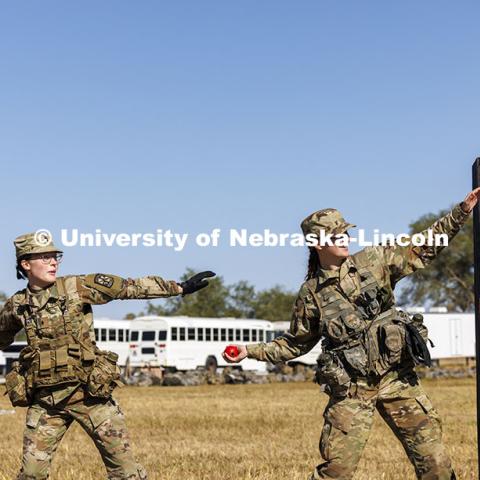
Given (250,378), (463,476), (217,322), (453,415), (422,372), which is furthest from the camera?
(217,322)

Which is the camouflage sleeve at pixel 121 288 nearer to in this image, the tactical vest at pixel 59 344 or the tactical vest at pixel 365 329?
the tactical vest at pixel 59 344

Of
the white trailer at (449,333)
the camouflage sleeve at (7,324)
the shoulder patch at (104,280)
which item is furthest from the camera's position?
the white trailer at (449,333)

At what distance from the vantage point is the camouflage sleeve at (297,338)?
672cm

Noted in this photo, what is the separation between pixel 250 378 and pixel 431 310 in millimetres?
15677

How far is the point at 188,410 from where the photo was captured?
63.8ft

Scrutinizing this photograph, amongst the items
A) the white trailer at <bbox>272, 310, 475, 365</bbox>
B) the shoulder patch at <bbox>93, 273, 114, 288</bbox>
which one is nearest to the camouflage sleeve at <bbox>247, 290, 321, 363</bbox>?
the shoulder patch at <bbox>93, 273, 114, 288</bbox>

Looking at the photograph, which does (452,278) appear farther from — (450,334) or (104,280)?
(104,280)

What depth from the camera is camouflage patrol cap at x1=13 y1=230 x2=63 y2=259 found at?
6.95 meters

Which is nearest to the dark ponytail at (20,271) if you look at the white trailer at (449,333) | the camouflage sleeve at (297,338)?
the camouflage sleeve at (297,338)

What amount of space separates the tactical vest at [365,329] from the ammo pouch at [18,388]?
2201 mm

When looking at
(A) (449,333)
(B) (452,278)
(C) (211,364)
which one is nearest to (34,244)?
(C) (211,364)

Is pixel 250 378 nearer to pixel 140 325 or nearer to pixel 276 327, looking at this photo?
pixel 140 325

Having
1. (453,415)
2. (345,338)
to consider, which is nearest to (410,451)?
(345,338)

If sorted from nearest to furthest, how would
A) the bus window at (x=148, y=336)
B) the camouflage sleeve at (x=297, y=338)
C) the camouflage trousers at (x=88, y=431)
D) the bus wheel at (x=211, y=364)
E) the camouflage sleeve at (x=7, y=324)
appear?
the camouflage sleeve at (x=297, y=338) < the camouflage trousers at (x=88, y=431) < the camouflage sleeve at (x=7, y=324) < the bus window at (x=148, y=336) < the bus wheel at (x=211, y=364)
